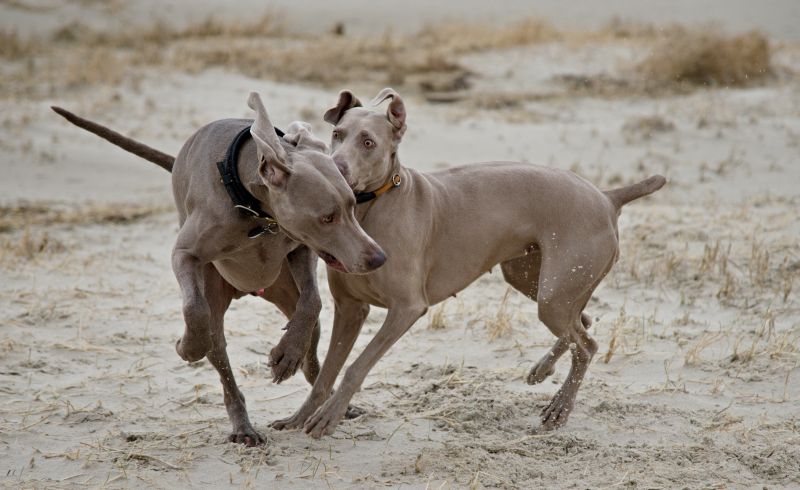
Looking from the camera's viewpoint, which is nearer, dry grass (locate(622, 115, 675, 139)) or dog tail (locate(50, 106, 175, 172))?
dog tail (locate(50, 106, 175, 172))

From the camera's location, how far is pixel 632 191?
5500 millimetres

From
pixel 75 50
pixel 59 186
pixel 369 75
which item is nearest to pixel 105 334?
pixel 59 186

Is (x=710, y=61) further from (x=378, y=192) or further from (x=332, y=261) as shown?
(x=332, y=261)

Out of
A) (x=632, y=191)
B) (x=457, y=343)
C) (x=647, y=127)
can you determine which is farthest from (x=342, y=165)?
(x=647, y=127)

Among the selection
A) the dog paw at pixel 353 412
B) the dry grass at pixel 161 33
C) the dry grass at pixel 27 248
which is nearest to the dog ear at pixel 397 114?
the dog paw at pixel 353 412

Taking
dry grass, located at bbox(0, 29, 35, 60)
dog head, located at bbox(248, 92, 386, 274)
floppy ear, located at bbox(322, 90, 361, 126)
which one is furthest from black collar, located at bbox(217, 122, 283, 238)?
dry grass, located at bbox(0, 29, 35, 60)

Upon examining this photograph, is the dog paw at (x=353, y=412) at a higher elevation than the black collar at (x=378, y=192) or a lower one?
Answer: lower

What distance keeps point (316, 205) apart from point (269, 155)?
28 centimetres

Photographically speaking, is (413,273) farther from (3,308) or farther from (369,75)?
(369,75)

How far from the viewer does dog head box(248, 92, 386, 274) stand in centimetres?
431

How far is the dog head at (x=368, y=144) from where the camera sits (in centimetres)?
473

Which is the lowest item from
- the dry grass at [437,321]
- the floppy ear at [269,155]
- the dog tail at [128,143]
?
the dry grass at [437,321]

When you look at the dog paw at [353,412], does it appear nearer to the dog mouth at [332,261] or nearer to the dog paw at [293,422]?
the dog paw at [293,422]

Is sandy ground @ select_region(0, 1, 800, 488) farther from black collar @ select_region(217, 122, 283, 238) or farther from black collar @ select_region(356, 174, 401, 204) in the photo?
black collar @ select_region(217, 122, 283, 238)
